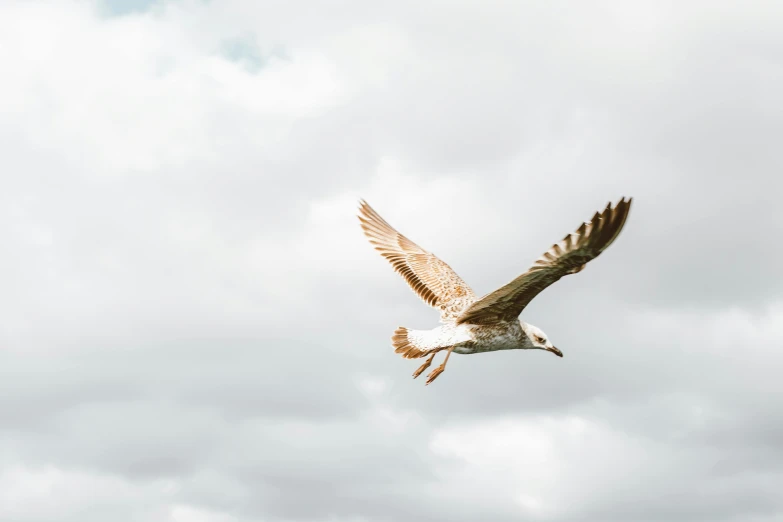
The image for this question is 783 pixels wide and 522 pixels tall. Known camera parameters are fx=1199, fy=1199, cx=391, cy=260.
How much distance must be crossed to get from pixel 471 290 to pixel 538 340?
3.13 m

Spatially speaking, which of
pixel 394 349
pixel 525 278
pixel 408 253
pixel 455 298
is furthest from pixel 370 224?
pixel 525 278

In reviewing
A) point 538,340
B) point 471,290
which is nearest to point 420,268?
point 471,290

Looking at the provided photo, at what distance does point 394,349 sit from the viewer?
29156mm

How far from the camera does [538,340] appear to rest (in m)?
30.2

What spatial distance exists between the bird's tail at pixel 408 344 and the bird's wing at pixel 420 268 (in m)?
1.69

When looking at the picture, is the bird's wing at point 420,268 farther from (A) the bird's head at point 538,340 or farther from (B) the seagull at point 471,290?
(A) the bird's head at point 538,340

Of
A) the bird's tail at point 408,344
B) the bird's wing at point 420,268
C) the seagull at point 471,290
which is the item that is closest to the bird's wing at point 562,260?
the seagull at point 471,290

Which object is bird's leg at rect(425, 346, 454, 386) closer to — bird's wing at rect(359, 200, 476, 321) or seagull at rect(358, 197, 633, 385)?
seagull at rect(358, 197, 633, 385)

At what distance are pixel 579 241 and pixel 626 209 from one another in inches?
45.2

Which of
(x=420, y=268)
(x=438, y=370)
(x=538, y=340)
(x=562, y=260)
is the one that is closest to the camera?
(x=562, y=260)

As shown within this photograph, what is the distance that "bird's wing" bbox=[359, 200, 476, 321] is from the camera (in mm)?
31750

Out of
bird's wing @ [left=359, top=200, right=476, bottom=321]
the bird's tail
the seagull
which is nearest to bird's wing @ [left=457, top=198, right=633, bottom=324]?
the seagull

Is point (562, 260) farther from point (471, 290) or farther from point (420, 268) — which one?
point (420, 268)

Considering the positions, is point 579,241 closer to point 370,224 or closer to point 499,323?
point 499,323
